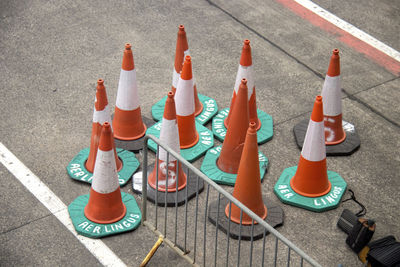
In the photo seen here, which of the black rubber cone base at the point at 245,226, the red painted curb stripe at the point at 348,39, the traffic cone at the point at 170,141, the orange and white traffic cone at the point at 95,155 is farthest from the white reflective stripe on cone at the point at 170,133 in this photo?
the red painted curb stripe at the point at 348,39

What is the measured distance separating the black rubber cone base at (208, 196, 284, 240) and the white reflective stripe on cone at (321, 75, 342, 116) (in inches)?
54.4

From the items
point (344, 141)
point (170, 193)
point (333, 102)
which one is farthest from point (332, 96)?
point (170, 193)

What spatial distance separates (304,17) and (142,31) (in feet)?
8.43

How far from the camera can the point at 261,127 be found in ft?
25.4

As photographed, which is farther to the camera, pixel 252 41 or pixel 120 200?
pixel 252 41

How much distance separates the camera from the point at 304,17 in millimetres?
10312

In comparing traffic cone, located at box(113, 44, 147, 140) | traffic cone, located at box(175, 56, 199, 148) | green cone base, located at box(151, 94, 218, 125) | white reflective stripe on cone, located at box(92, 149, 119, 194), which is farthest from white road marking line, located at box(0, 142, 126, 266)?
green cone base, located at box(151, 94, 218, 125)

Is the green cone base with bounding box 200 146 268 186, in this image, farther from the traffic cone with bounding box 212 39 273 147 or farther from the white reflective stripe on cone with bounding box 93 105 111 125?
the white reflective stripe on cone with bounding box 93 105 111 125

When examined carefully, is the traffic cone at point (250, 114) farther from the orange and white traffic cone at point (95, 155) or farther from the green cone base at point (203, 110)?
the orange and white traffic cone at point (95, 155)

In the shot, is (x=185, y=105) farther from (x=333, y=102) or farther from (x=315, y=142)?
(x=333, y=102)

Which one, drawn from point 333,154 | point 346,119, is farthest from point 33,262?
point 346,119

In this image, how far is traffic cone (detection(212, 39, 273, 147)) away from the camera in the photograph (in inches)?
287

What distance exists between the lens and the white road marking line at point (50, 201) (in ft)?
19.8

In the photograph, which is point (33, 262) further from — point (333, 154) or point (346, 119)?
point (346, 119)
